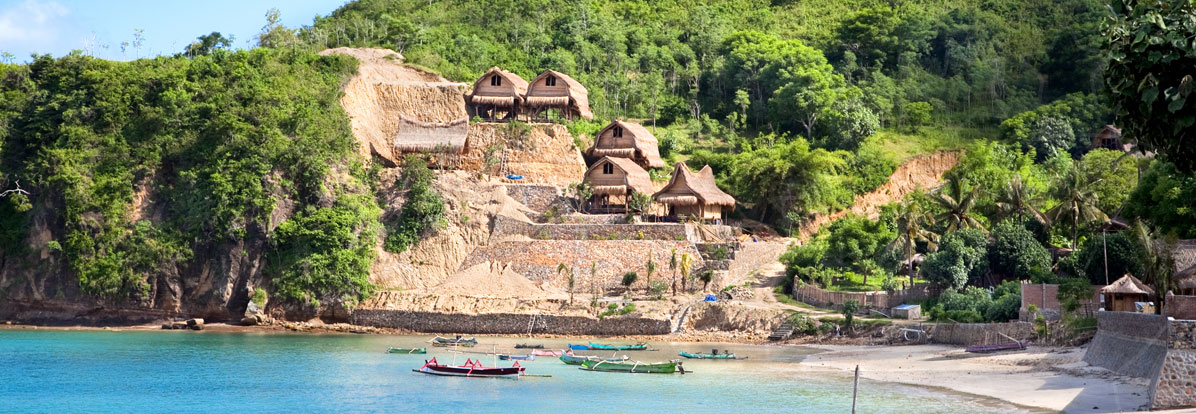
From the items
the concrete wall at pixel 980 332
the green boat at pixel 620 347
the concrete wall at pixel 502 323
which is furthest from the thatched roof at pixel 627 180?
the concrete wall at pixel 980 332

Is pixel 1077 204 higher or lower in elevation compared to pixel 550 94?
lower

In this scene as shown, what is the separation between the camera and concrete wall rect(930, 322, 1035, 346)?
3667 centimetres

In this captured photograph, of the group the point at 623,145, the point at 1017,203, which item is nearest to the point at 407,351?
the point at 623,145

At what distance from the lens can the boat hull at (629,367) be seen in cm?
3619

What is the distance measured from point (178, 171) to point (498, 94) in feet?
53.1

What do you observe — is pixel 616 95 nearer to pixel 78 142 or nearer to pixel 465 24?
pixel 465 24

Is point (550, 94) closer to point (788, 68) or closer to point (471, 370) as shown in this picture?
point (788, 68)

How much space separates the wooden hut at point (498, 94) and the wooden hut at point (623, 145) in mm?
4833

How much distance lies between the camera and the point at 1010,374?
104ft

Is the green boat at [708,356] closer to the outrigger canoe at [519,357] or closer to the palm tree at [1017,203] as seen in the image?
the outrigger canoe at [519,357]

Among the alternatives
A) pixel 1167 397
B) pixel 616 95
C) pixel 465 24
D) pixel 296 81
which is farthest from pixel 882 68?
pixel 1167 397

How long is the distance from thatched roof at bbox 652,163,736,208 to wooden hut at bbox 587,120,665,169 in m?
4.68

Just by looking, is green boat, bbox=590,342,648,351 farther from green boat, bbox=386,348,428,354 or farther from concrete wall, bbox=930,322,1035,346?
concrete wall, bbox=930,322,1035,346

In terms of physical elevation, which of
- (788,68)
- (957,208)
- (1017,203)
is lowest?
(957,208)
